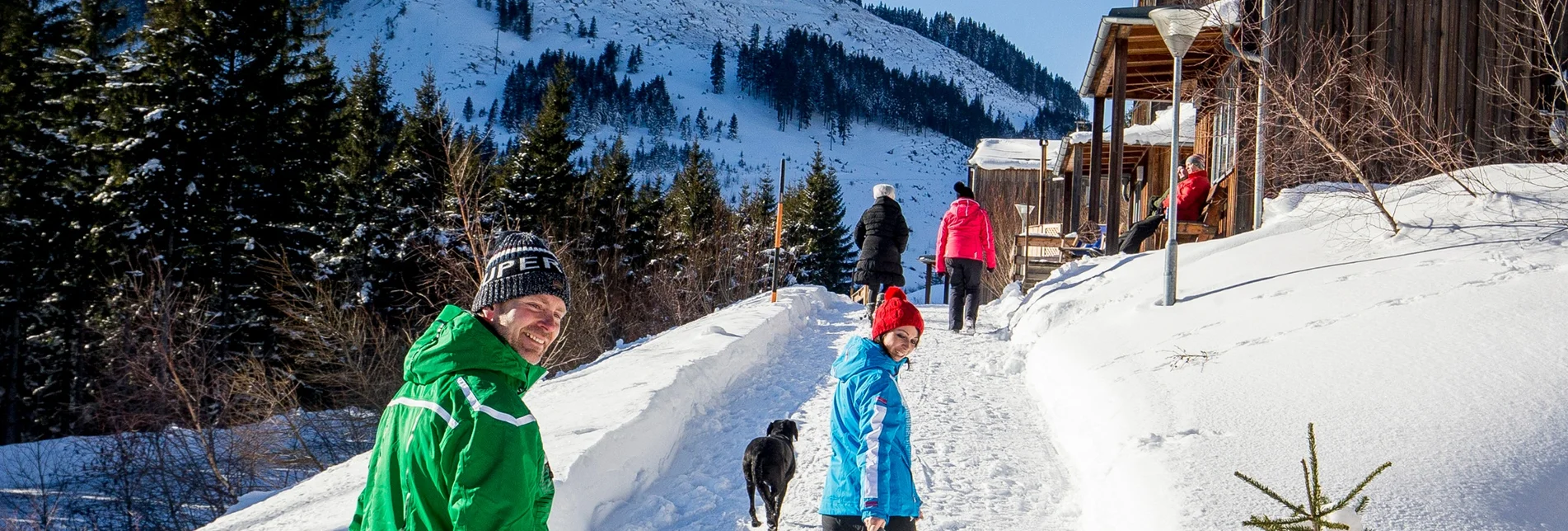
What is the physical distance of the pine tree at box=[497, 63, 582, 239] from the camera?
2445cm

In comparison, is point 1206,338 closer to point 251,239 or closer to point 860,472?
point 860,472

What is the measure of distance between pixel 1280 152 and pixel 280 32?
68.7ft

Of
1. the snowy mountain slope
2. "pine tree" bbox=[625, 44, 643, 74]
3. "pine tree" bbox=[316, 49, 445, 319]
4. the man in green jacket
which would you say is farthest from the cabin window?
"pine tree" bbox=[625, 44, 643, 74]

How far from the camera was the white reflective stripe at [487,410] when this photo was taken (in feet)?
5.77

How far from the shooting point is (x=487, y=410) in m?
1.76

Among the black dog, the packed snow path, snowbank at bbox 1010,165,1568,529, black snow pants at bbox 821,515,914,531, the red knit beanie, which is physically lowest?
the packed snow path

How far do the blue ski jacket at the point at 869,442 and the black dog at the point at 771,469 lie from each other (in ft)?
2.87

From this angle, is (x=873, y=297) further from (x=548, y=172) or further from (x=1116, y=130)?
(x=548, y=172)

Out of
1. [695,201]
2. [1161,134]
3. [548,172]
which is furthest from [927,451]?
[695,201]

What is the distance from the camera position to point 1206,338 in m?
6.05

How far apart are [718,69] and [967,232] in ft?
537

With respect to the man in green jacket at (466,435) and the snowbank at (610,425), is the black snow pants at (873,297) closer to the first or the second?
the snowbank at (610,425)

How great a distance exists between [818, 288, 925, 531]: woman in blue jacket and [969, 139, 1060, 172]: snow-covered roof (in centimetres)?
3298

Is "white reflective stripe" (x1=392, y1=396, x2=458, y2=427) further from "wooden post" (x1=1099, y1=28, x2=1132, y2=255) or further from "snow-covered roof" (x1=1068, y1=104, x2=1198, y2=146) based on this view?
"snow-covered roof" (x1=1068, y1=104, x2=1198, y2=146)
